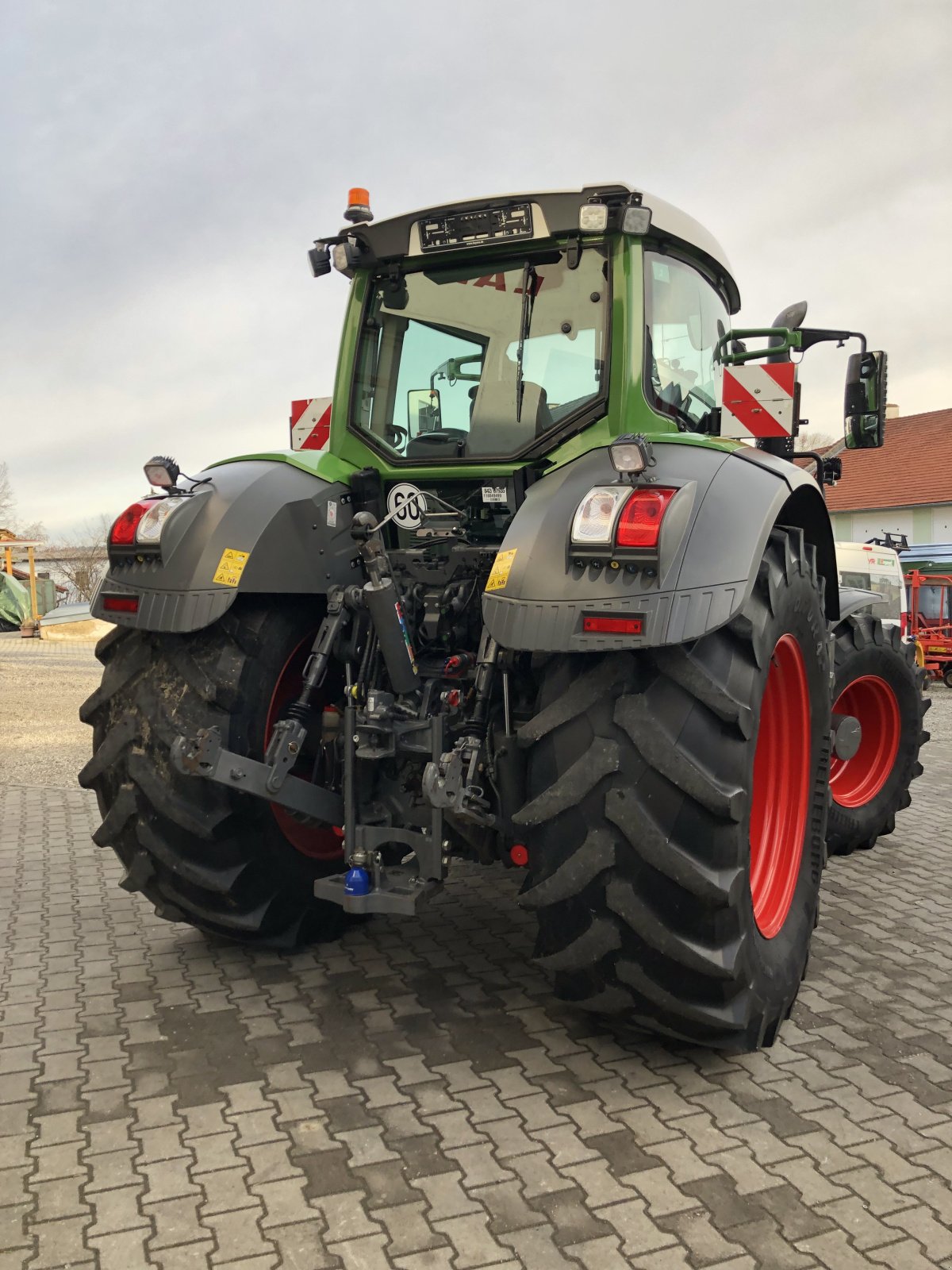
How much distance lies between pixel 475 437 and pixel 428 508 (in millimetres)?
295

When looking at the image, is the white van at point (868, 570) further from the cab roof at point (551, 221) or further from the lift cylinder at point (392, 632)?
the lift cylinder at point (392, 632)

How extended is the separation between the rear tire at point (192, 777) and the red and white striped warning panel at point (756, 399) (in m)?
1.79

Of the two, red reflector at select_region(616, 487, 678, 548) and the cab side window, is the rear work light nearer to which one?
red reflector at select_region(616, 487, 678, 548)

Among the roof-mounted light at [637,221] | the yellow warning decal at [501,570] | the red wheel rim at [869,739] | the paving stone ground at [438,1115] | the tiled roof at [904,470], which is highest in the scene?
the tiled roof at [904,470]

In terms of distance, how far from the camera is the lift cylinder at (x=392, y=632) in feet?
10.5

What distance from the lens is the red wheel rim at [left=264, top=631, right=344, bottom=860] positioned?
11.7 feet

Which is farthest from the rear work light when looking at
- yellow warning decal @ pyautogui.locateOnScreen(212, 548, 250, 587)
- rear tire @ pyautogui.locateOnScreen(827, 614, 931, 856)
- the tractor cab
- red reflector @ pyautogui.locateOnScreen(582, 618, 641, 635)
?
rear tire @ pyautogui.locateOnScreen(827, 614, 931, 856)

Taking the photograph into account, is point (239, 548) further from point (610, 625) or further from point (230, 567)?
point (610, 625)

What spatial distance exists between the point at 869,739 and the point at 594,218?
3.52 metres

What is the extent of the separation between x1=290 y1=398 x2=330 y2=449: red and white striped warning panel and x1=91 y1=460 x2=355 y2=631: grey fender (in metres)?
1.34

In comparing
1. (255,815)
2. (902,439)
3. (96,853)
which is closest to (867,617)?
(255,815)

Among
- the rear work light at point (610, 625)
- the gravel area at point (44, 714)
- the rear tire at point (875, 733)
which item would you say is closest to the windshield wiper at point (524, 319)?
the rear work light at point (610, 625)

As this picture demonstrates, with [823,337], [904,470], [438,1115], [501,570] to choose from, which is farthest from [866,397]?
[904,470]

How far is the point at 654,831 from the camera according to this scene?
2.62m
